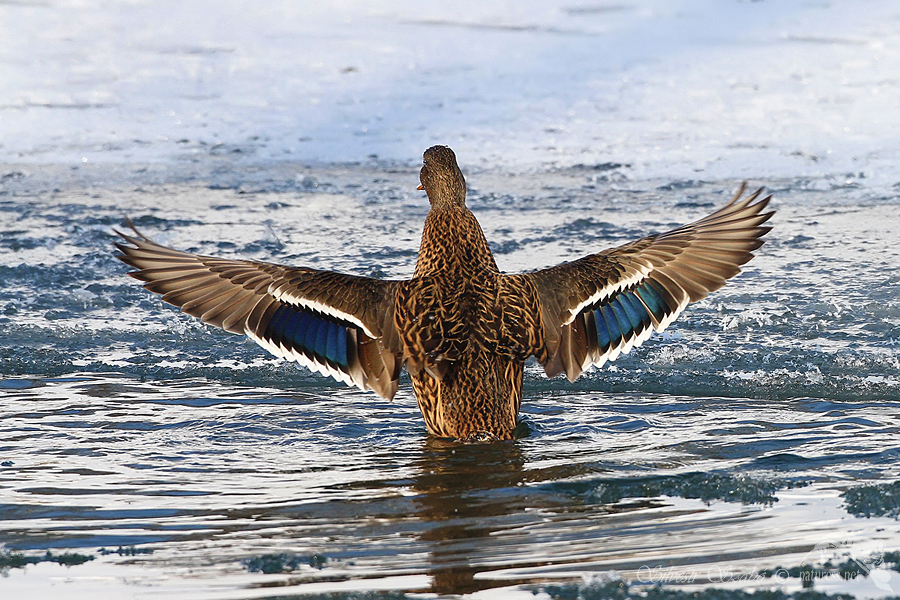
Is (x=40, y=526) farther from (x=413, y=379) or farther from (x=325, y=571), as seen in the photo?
(x=413, y=379)

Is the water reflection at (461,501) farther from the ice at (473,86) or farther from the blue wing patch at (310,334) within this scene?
the ice at (473,86)

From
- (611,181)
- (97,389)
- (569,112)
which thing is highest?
(569,112)

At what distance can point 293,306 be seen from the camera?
5.17 meters

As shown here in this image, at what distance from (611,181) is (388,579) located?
5.44m

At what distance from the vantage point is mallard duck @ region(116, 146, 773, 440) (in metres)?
4.80

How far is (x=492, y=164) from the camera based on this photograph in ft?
29.1

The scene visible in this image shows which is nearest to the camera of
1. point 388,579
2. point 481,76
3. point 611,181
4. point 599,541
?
point 388,579

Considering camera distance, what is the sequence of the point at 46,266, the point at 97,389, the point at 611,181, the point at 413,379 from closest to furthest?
the point at 413,379 → the point at 97,389 → the point at 46,266 → the point at 611,181

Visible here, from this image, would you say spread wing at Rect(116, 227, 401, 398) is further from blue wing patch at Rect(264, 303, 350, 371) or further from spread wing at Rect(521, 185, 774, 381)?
spread wing at Rect(521, 185, 774, 381)

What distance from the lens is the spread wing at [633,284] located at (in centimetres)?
511

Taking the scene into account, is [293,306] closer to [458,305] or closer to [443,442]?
[458,305]

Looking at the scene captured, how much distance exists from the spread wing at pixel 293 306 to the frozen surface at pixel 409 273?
27 cm

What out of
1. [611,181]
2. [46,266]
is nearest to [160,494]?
[46,266]

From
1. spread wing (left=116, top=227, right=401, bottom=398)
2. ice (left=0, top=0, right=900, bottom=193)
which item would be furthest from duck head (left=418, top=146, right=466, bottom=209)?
ice (left=0, top=0, right=900, bottom=193)
